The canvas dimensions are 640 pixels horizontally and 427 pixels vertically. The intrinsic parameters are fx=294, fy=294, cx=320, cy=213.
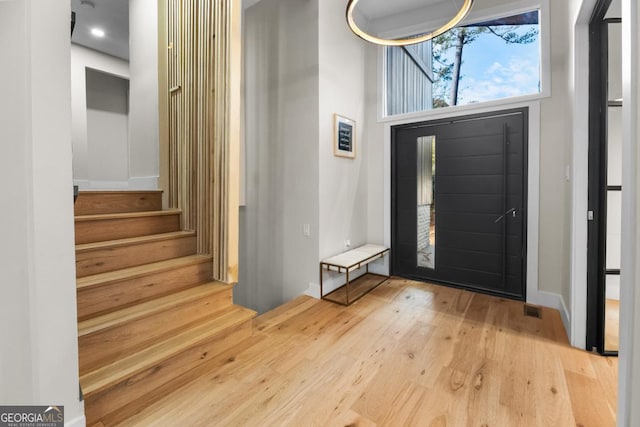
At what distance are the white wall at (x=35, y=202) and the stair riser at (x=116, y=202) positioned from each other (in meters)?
1.33

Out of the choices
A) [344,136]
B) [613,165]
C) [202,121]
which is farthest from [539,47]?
[202,121]

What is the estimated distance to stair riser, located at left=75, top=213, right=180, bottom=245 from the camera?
2.21m

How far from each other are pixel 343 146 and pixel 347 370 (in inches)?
95.0

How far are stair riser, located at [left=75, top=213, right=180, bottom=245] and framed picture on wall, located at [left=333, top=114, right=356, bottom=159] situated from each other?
1.86 m

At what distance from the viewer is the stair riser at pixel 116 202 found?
248 cm

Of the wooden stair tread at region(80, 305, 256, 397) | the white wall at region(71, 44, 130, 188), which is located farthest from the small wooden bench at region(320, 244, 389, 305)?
the white wall at region(71, 44, 130, 188)

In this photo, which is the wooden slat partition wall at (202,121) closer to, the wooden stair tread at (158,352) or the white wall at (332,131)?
the wooden stair tread at (158,352)

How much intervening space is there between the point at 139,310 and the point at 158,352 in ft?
1.01

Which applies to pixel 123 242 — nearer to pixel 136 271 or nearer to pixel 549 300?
pixel 136 271

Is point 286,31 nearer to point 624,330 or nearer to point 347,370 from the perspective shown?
point 347,370

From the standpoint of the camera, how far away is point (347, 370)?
196 cm

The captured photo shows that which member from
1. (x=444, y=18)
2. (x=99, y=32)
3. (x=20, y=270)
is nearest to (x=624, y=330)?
(x=444, y=18)

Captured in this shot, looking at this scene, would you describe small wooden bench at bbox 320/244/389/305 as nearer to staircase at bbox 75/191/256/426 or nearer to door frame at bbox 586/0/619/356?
staircase at bbox 75/191/256/426

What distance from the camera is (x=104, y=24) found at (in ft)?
13.8
